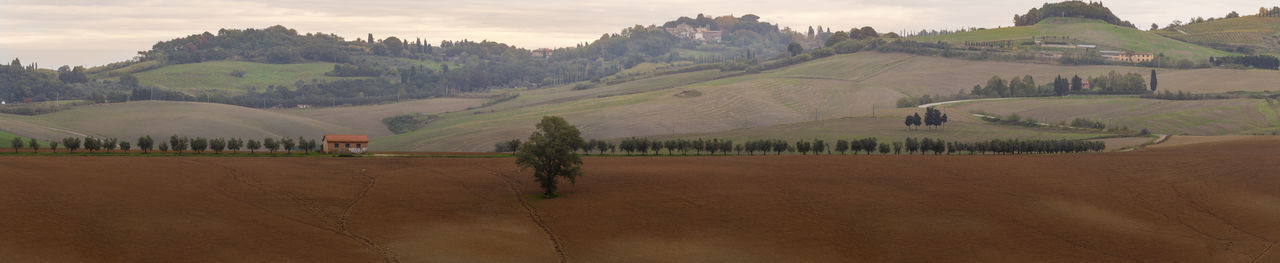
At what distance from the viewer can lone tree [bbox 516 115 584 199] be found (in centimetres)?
8406

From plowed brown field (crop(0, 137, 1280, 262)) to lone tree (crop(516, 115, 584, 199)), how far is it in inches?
71.9

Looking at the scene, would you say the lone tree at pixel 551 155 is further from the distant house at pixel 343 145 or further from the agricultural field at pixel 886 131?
the agricultural field at pixel 886 131

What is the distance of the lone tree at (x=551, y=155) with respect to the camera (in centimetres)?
8406

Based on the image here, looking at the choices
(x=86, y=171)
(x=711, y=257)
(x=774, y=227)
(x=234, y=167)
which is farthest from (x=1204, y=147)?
(x=86, y=171)

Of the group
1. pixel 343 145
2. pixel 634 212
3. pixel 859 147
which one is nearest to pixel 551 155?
pixel 634 212

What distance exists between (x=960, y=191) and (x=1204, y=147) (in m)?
50.6

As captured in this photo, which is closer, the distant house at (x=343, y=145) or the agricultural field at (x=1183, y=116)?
the distant house at (x=343, y=145)

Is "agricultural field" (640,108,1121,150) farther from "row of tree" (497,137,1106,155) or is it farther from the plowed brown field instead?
the plowed brown field

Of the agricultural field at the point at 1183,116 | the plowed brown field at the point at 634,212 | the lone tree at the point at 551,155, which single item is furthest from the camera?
the agricultural field at the point at 1183,116

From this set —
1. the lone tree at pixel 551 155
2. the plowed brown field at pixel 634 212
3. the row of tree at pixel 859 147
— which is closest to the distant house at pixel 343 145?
the plowed brown field at pixel 634 212

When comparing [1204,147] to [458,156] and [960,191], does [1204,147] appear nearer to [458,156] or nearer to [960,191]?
[960,191]

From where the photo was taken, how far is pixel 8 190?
6819cm

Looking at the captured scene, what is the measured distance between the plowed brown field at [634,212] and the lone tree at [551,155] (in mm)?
1827

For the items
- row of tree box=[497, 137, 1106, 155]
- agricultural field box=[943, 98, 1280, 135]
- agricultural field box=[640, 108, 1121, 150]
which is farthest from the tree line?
agricultural field box=[943, 98, 1280, 135]
